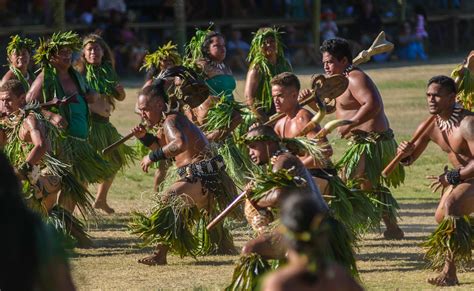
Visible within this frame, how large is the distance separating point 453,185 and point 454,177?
0.25ft

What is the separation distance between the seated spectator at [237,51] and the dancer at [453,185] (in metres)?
15.8

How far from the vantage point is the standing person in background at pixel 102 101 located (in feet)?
35.9

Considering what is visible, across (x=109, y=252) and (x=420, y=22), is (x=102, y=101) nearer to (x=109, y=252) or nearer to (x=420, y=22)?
(x=109, y=252)

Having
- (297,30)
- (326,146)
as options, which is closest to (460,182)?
(326,146)

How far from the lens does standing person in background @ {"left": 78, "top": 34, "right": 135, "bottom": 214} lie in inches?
431

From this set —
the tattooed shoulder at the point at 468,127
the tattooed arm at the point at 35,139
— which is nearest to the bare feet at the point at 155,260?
the tattooed arm at the point at 35,139

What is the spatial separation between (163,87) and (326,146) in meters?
1.31

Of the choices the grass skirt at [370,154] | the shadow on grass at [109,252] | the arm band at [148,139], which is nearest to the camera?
the arm band at [148,139]

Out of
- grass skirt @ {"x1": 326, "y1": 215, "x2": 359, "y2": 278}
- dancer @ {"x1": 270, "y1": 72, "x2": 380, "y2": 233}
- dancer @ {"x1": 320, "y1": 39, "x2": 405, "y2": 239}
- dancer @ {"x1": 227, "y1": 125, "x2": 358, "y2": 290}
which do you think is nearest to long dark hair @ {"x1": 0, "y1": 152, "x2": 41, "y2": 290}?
dancer @ {"x1": 227, "y1": 125, "x2": 358, "y2": 290}

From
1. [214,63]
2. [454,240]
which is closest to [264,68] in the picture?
[214,63]

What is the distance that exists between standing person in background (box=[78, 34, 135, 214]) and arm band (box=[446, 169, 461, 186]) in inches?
153

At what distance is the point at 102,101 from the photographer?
1112cm

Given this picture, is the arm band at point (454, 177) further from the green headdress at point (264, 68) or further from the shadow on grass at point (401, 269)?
the green headdress at point (264, 68)

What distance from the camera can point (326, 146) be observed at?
797 cm
